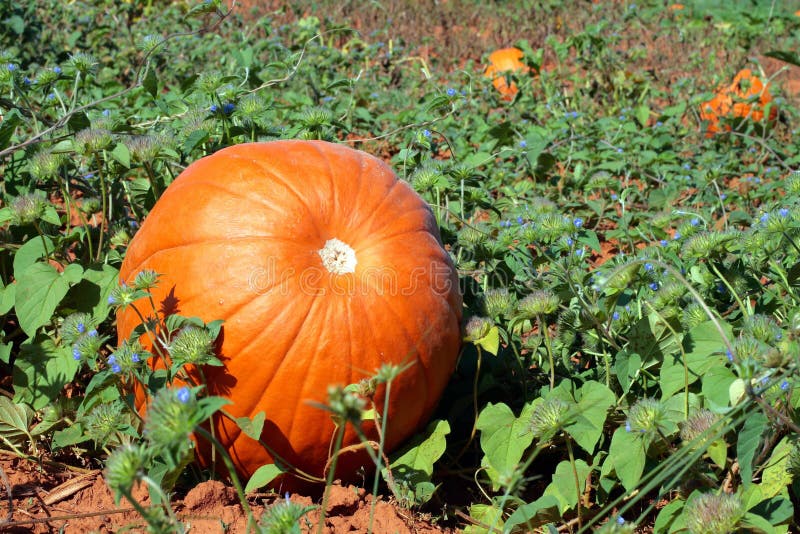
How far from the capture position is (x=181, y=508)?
2480 millimetres

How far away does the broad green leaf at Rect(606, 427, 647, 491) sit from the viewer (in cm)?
226

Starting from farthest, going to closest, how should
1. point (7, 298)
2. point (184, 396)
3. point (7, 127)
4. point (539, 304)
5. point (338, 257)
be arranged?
point (7, 127)
point (7, 298)
point (338, 257)
point (539, 304)
point (184, 396)

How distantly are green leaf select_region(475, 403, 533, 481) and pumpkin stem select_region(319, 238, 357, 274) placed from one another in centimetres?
63

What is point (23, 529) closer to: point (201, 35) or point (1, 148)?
point (1, 148)

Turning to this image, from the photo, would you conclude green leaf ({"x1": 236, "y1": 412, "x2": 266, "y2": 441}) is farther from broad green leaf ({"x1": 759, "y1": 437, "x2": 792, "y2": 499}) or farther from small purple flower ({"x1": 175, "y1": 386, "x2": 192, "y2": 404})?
broad green leaf ({"x1": 759, "y1": 437, "x2": 792, "y2": 499})

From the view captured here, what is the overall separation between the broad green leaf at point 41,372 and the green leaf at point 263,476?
2.48ft

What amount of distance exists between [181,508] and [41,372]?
2.54 ft

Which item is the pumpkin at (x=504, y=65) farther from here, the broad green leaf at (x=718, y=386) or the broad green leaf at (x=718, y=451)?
the broad green leaf at (x=718, y=451)

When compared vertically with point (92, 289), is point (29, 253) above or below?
above

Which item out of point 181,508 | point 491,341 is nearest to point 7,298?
point 181,508

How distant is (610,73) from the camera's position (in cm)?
708

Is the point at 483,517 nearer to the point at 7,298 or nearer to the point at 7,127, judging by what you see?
the point at 7,298

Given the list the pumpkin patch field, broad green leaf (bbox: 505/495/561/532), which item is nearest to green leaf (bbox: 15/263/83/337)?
the pumpkin patch field

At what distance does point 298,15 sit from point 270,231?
24.4 ft
